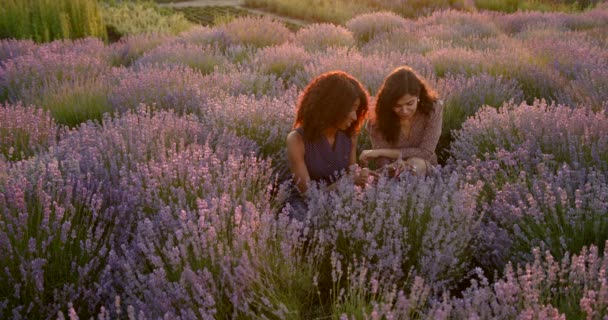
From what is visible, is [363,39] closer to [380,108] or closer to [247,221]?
[380,108]

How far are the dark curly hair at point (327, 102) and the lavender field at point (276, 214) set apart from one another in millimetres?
344

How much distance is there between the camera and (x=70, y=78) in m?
5.73

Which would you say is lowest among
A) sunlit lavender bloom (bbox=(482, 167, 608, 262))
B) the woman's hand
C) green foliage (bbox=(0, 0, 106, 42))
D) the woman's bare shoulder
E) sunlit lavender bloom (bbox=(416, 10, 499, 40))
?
the woman's hand

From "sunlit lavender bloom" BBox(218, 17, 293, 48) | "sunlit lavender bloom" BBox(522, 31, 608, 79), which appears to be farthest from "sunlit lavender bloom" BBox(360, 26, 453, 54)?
"sunlit lavender bloom" BBox(218, 17, 293, 48)

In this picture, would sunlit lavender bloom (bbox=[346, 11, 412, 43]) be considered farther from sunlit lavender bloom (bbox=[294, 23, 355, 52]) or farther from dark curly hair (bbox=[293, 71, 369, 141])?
dark curly hair (bbox=[293, 71, 369, 141])

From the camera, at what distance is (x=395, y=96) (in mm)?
3742

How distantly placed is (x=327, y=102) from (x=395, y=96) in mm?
564

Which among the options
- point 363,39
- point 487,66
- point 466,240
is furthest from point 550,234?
point 363,39

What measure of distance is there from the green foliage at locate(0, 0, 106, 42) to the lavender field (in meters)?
2.74

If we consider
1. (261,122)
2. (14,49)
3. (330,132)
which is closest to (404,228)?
(330,132)

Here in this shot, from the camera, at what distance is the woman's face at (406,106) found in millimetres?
3729

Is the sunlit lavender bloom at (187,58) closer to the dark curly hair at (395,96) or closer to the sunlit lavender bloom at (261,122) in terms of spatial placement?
the sunlit lavender bloom at (261,122)

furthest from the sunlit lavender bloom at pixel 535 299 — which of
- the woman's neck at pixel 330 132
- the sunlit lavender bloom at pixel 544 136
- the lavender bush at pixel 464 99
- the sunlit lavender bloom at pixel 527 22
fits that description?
the sunlit lavender bloom at pixel 527 22

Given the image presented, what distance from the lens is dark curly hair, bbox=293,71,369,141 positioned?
3.42 metres
